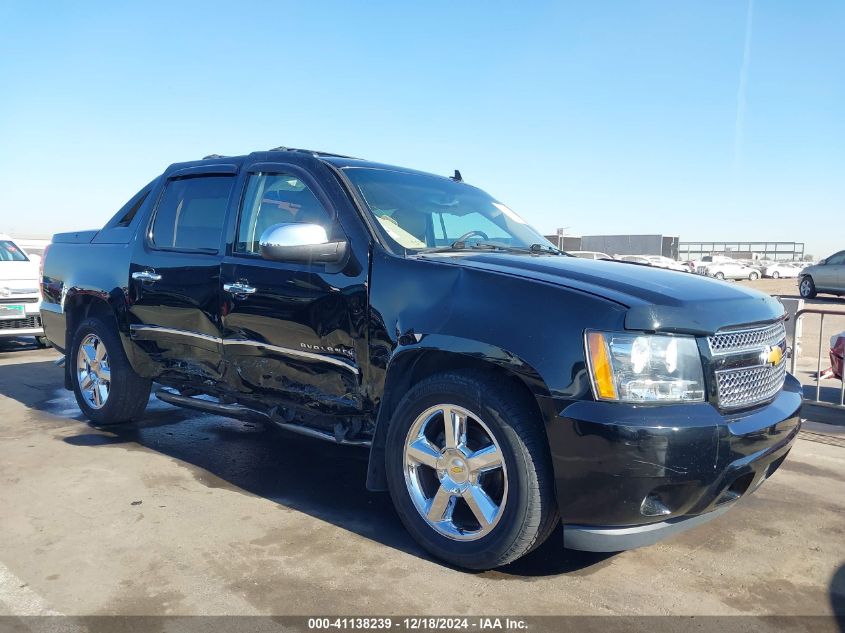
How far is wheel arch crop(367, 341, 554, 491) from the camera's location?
111 inches

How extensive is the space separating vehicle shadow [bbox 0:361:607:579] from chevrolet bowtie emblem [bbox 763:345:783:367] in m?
1.21

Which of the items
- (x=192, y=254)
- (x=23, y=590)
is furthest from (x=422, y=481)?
(x=192, y=254)

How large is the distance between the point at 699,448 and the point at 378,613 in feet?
4.63

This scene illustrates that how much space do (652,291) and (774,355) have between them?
31.5 inches

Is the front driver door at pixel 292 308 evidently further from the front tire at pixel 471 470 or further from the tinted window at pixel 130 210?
the tinted window at pixel 130 210

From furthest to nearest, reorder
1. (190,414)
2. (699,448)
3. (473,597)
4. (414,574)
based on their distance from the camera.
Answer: (190,414) < (414,574) < (473,597) < (699,448)

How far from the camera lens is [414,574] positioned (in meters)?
3.04

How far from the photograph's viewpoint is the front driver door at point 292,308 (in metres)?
3.55

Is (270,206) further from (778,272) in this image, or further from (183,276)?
(778,272)

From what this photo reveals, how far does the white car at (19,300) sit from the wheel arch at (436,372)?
7615 millimetres

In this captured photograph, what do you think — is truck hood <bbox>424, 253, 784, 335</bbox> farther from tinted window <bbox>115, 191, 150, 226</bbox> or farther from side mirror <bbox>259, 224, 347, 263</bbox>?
tinted window <bbox>115, 191, 150, 226</bbox>

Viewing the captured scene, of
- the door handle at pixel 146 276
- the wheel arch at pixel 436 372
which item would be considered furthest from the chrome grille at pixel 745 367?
the door handle at pixel 146 276

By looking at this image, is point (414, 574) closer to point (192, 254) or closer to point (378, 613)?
point (378, 613)

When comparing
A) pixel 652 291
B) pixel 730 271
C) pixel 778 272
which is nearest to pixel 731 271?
pixel 730 271
